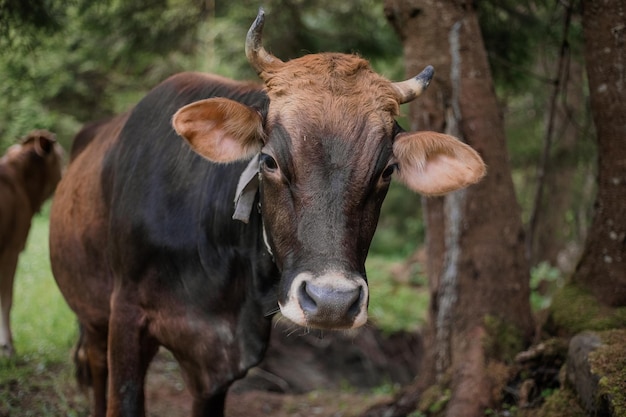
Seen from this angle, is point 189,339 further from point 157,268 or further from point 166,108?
point 166,108

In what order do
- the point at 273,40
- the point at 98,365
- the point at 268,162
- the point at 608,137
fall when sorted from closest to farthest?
1. the point at 268,162
2. the point at 608,137
3. the point at 98,365
4. the point at 273,40

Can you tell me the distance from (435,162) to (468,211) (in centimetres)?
164

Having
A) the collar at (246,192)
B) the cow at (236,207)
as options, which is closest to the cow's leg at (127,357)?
the cow at (236,207)

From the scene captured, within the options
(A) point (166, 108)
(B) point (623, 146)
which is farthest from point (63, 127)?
(B) point (623, 146)

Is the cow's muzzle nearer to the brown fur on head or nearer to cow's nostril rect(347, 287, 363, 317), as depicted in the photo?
cow's nostril rect(347, 287, 363, 317)

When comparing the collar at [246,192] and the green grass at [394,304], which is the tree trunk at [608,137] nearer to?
the collar at [246,192]

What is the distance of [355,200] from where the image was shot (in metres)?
3.42

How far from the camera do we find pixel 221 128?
3.79 meters

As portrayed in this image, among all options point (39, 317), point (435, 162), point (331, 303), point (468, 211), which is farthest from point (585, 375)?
point (39, 317)

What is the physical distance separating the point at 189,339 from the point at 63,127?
39.2 feet

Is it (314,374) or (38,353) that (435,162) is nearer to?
(38,353)

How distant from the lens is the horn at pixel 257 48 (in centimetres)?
379

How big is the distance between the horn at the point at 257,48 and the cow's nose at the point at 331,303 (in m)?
1.37

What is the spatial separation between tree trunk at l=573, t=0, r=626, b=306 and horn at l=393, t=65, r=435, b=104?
169 centimetres
